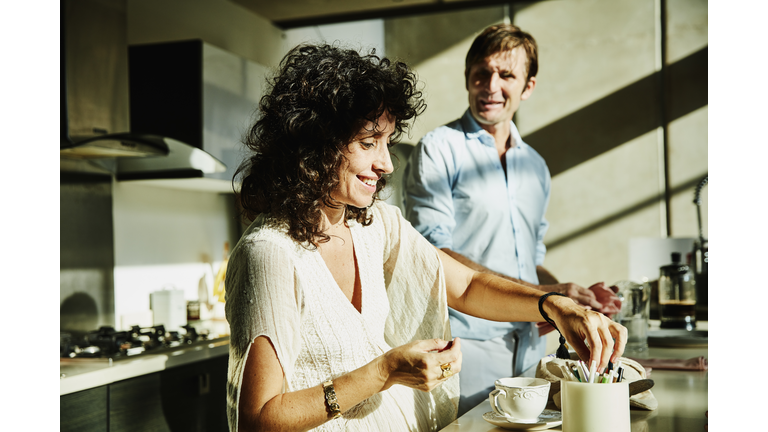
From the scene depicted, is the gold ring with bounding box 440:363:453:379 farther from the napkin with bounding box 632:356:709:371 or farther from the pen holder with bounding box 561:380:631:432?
the napkin with bounding box 632:356:709:371

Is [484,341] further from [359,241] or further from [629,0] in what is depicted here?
[629,0]

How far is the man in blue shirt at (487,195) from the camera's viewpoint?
2.07 meters

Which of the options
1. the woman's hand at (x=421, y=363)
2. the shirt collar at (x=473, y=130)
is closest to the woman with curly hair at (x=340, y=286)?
the woman's hand at (x=421, y=363)

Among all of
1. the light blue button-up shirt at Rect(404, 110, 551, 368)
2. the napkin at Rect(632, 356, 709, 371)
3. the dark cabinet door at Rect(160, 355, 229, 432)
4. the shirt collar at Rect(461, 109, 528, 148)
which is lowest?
the dark cabinet door at Rect(160, 355, 229, 432)

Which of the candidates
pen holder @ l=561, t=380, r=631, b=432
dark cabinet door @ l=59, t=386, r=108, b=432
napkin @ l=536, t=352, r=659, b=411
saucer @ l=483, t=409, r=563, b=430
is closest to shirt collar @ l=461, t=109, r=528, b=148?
napkin @ l=536, t=352, r=659, b=411

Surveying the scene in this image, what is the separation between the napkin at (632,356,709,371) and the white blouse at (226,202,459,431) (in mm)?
599

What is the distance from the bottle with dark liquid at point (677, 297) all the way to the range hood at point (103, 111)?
1.95 m

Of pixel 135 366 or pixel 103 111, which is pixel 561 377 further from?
pixel 103 111

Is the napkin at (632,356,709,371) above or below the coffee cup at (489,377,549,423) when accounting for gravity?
below

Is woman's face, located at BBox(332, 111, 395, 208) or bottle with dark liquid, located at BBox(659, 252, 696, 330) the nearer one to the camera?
woman's face, located at BBox(332, 111, 395, 208)

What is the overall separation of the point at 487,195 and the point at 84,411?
4.86ft

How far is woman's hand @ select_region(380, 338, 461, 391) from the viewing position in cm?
106

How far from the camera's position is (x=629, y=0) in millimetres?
4152

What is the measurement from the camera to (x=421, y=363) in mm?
1059
